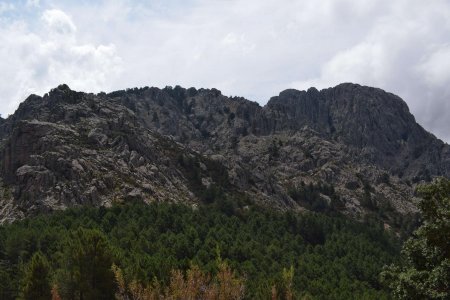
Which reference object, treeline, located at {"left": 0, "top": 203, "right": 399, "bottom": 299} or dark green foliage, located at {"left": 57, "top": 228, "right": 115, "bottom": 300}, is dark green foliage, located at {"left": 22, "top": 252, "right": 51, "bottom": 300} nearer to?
treeline, located at {"left": 0, "top": 203, "right": 399, "bottom": 299}

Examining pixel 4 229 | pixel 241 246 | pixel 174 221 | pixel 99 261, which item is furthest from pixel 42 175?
pixel 99 261

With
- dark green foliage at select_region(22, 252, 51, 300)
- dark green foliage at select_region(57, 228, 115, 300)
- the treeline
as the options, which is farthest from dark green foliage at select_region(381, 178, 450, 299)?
dark green foliage at select_region(22, 252, 51, 300)

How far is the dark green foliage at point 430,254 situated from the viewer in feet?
99.8

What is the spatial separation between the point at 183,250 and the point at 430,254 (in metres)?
98.3

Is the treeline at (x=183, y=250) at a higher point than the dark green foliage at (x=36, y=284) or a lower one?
higher

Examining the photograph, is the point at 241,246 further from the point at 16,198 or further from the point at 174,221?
the point at 16,198

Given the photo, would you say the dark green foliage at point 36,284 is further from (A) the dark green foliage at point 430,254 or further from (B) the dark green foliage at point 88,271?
(A) the dark green foliage at point 430,254

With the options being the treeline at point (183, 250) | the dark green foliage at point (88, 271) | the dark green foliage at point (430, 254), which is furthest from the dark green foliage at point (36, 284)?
the dark green foliage at point (430, 254)

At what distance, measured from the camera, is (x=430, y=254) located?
3341 centimetres

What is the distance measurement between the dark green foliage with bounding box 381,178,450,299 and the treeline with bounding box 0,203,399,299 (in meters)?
23.3

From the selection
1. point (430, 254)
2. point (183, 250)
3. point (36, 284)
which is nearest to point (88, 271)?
point (36, 284)

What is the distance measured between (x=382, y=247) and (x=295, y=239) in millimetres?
39309

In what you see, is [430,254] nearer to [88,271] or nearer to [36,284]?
[88,271]

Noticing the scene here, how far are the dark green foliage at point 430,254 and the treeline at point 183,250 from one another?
23.3 metres
